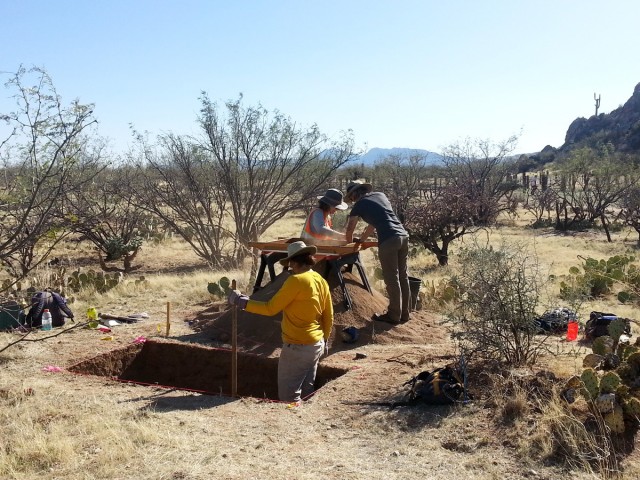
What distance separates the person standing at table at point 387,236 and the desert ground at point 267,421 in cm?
38

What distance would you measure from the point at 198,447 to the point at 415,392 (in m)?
1.84

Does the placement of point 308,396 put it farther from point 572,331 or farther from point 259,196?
point 259,196

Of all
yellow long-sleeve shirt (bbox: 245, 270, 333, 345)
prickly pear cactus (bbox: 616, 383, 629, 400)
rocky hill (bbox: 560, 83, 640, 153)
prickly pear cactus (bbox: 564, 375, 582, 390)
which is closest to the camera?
prickly pear cactus (bbox: 616, 383, 629, 400)

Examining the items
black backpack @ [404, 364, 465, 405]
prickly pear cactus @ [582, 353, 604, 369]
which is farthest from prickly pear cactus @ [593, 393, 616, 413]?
black backpack @ [404, 364, 465, 405]

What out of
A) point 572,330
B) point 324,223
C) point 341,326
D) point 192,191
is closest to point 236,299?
point 341,326

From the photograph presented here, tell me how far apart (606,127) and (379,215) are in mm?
79679

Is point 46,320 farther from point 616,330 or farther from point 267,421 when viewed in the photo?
point 616,330

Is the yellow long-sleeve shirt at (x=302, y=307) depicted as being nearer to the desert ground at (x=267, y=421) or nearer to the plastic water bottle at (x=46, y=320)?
the desert ground at (x=267, y=421)

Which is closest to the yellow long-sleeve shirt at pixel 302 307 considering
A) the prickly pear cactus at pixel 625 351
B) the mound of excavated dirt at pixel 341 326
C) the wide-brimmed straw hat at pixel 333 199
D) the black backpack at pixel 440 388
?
the black backpack at pixel 440 388

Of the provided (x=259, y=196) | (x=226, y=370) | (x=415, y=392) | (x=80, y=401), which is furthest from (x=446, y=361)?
(x=259, y=196)

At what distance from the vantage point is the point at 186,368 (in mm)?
7512

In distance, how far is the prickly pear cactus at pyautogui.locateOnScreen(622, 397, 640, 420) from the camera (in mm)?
4254

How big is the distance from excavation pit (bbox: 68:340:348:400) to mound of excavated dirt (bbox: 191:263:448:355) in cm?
23

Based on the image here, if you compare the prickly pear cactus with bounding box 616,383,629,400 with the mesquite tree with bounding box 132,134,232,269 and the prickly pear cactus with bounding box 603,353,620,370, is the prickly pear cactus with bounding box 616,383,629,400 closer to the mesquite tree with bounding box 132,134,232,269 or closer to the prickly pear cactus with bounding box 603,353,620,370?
the prickly pear cactus with bounding box 603,353,620,370
